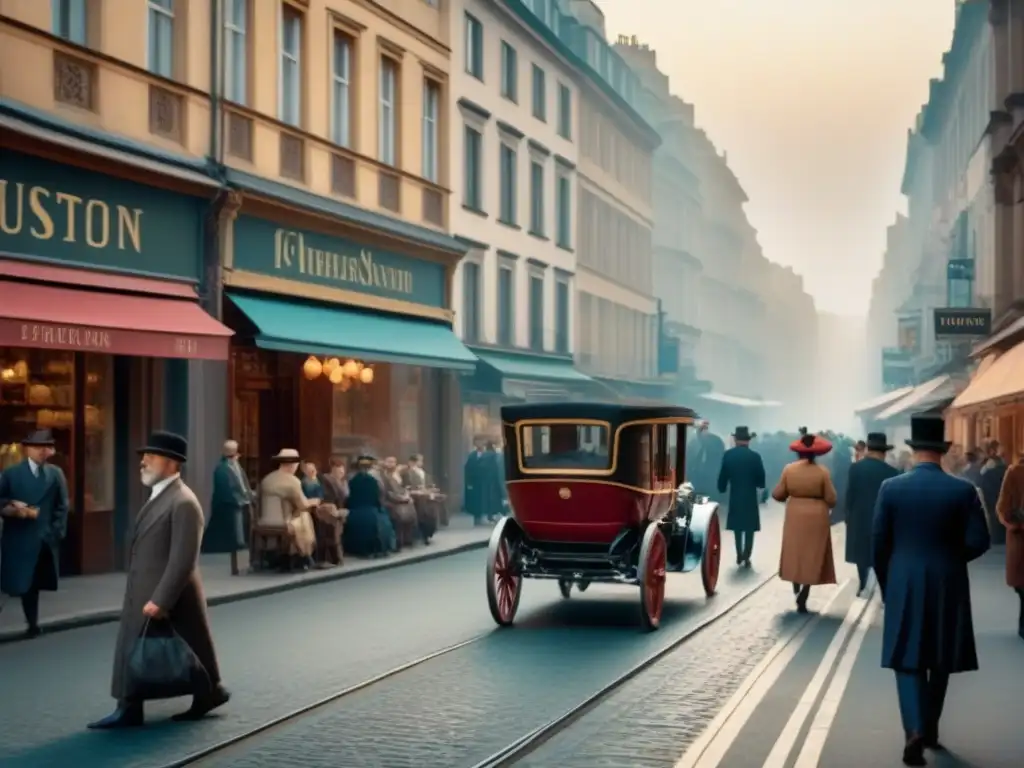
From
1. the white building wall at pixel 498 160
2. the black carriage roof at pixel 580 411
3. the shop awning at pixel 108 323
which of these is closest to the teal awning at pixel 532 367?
the white building wall at pixel 498 160

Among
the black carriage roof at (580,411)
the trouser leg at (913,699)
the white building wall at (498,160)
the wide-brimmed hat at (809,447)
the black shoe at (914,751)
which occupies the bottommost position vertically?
the black shoe at (914,751)

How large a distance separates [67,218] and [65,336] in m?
2.13

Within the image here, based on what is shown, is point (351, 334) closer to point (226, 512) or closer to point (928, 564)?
point (226, 512)

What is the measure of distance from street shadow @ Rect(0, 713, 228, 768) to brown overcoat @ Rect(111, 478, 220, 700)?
28cm

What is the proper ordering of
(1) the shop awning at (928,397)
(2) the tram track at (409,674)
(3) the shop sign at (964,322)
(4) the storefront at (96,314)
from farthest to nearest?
(1) the shop awning at (928,397)
(3) the shop sign at (964,322)
(4) the storefront at (96,314)
(2) the tram track at (409,674)

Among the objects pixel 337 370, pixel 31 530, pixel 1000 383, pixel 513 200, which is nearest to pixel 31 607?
pixel 31 530

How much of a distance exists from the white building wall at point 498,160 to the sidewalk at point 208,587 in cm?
1220

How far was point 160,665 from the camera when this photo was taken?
30.9 feet

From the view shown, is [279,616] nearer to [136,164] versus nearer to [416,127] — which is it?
[136,164]

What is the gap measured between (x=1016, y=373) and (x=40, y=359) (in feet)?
47.0

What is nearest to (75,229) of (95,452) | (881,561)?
(95,452)

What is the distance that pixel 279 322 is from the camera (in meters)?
23.6

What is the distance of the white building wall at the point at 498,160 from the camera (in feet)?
116

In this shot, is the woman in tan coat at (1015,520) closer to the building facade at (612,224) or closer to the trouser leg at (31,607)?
the trouser leg at (31,607)
